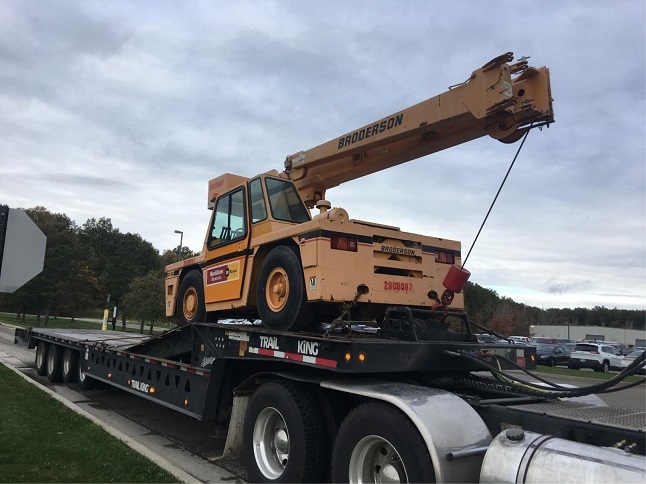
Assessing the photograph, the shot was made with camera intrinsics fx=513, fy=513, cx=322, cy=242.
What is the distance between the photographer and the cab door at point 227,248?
21.6 ft

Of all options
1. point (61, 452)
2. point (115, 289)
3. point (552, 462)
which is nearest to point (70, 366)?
point (61, 452)

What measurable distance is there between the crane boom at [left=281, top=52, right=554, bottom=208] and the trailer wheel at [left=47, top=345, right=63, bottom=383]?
756 centimetres

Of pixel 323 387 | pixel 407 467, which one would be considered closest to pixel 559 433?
pixel 407 467

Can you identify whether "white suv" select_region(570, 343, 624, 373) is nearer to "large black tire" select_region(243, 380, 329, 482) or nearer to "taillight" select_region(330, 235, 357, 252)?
"taillight" select_region(330, 235, 357, 252)

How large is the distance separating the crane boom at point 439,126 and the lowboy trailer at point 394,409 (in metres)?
2.07

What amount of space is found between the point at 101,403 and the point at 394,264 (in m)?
6.66

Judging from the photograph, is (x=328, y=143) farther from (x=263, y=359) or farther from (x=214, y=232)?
(x=263, y=359)

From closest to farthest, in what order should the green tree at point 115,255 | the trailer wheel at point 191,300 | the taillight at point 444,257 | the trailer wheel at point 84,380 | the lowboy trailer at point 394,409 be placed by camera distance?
the lowboy trailer at point 394,409
the taillight at point 444,257
the trailer wheel at point 191,300
the trailer wheel at point 84,380
the green tree at point 115,255

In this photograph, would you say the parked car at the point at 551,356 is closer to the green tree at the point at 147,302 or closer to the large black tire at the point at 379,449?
the green tree at the point at 147,302

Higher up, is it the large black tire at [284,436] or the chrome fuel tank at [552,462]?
the chrome fuel tank at [552,462]

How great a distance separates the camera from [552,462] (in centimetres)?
297

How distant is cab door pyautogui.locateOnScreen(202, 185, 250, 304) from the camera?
6.58 m

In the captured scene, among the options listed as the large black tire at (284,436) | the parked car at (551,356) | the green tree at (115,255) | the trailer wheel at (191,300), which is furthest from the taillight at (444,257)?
the green tree at (115,255)

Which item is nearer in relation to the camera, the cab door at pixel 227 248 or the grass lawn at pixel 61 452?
the grass lawn at pixel 61 452
